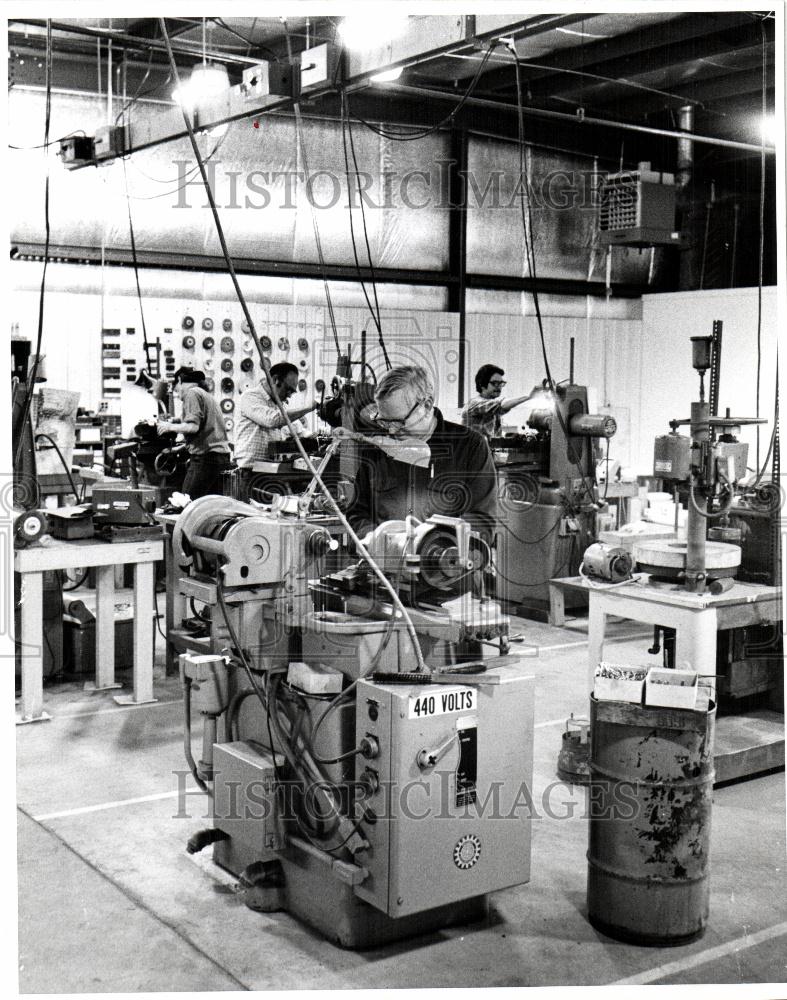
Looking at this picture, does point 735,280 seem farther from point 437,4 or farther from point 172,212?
point 437,4

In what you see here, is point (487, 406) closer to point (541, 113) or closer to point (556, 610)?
point (556, 610)

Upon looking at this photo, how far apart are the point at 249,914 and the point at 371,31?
2.76m

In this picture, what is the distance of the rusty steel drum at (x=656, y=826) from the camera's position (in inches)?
99.4

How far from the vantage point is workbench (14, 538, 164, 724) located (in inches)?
160

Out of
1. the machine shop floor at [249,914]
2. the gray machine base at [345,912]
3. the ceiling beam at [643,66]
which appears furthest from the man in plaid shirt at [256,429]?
the gray machine base at [345,912]

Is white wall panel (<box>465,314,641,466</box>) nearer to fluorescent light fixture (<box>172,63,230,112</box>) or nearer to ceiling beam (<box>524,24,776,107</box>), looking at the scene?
Result: ceiling beam (<box>524,24,776,107</box>)

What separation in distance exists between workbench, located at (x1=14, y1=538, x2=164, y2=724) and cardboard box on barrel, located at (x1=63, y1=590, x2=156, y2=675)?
25 centimetres

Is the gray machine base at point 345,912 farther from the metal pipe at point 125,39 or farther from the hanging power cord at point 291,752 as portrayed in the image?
the metal pipe at point 125,39

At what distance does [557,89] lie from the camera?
7.42 metres

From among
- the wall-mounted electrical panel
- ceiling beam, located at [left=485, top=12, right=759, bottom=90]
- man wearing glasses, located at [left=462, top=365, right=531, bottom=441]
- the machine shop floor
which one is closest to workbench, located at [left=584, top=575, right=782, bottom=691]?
the machine shop floor

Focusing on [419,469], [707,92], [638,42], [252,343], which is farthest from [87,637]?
[707,92]

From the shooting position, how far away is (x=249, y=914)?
2.67m

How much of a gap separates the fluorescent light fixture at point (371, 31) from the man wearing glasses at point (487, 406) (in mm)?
2544

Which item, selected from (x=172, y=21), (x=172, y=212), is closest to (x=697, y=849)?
(x=172, y=21)
